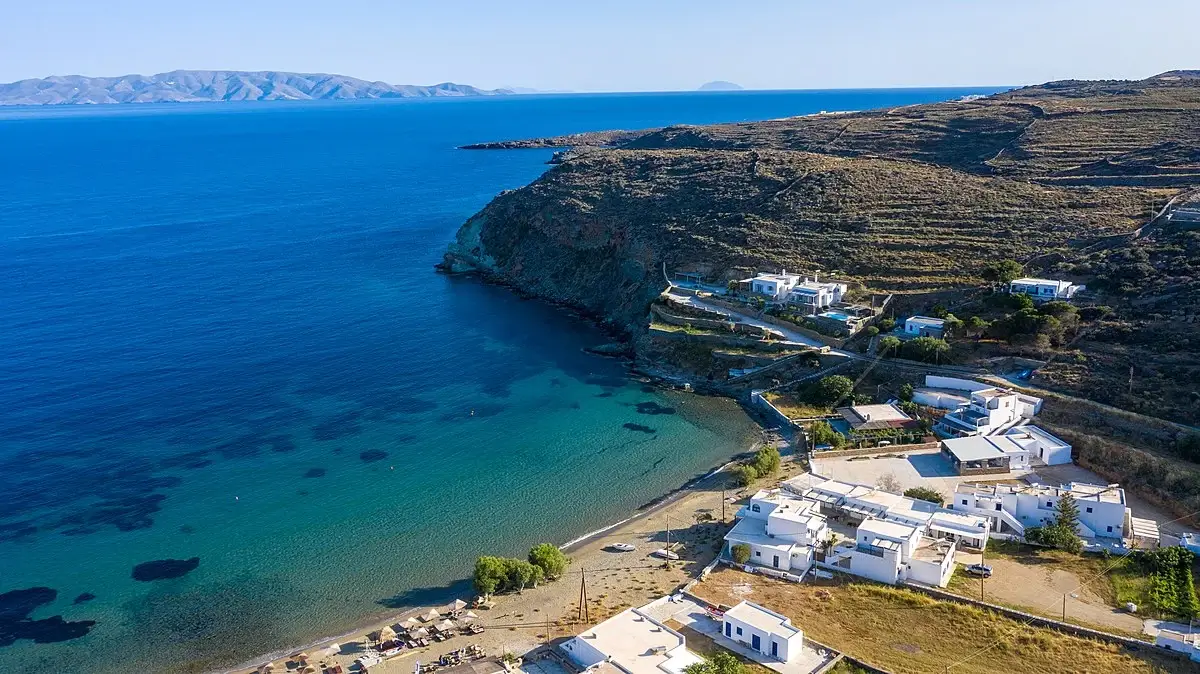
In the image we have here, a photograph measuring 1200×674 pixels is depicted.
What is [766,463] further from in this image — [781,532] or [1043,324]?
[1043,324]

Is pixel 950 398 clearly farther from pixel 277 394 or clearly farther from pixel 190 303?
pixel 190 303

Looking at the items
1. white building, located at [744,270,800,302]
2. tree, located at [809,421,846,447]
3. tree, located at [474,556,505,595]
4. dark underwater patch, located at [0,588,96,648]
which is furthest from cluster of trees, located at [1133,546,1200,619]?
dark underwater patch, located at [0,588,96,648]

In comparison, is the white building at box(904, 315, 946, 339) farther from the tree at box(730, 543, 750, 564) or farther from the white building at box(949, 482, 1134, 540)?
the tree at box(730, 543, 750, 564)

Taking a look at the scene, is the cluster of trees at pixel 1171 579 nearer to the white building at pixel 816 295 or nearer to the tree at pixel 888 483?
the tree at pixel 888 483

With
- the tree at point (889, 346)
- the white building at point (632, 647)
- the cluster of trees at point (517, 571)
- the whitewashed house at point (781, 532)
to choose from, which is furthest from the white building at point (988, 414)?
the cluster of trees at point (517, 571)

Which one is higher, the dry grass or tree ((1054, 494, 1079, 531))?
tree ((1054, 494, 1079, 531))

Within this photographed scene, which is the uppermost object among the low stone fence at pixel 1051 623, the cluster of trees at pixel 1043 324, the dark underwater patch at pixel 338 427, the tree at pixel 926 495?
the cluster of trees at pixel 1043 324
